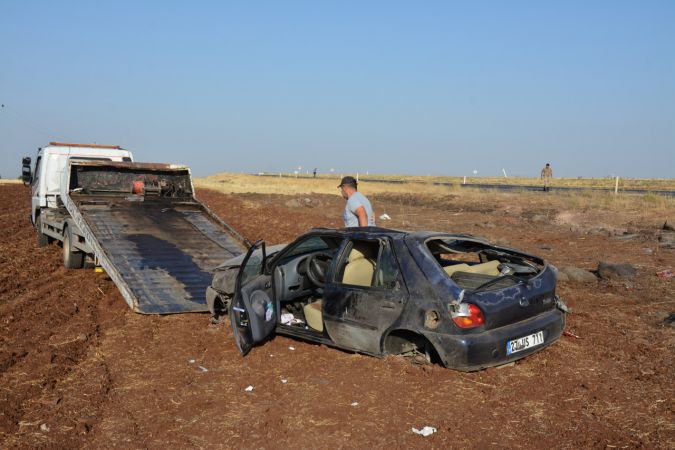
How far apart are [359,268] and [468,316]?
1.34 m

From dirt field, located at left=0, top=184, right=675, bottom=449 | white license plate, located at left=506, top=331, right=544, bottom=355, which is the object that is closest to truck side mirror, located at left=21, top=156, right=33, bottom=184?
dirt field, located at left=0, top=184, right=675, bottom=449

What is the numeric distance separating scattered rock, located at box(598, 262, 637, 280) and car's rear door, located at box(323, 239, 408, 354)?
6295 mm

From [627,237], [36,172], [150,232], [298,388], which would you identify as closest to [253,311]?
[298,388]

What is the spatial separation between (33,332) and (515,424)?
5.61m

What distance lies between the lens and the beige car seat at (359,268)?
621 cm

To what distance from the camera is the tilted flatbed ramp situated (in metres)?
8.95

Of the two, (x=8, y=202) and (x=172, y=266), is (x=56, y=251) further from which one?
(x=8, y=202)

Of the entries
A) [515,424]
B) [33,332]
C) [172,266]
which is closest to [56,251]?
[172,266]

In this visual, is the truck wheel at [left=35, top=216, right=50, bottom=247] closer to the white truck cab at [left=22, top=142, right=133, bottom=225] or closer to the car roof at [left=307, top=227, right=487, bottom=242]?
the white truck cab at [left=22, top=142, right=133, bottom=225]

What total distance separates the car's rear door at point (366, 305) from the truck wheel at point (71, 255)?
7155 millimetres

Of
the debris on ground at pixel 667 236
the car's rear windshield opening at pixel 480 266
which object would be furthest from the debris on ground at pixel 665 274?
the car's rear windshield opening at pixel 480 266

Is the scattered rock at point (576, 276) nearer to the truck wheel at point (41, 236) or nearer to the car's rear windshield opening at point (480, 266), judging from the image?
the car's rear windshield opening at point (480, 266)

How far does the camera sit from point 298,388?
567 centimetres

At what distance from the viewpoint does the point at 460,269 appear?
643cm
